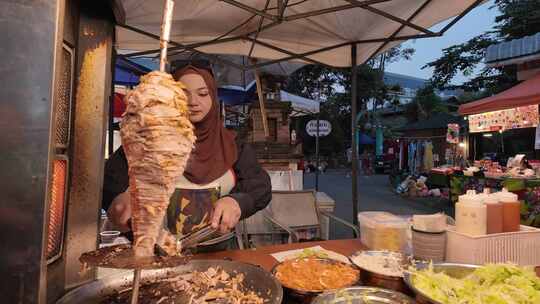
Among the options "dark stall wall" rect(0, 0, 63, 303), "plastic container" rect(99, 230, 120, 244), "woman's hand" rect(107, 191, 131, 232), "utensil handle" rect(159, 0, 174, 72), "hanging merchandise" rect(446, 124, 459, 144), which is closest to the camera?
"dark stall wall" rect(0, 0, 63, 303)

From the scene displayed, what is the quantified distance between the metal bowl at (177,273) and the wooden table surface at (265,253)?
0.45 meters

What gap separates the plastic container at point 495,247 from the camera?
67.1 inches

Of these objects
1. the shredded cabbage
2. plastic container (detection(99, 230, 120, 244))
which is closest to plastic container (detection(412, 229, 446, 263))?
the shredded cabbage

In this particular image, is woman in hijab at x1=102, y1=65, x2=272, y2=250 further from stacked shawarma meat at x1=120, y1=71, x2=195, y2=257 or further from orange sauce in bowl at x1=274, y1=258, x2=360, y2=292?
stacked shawarma meat at x1=120, y1=71, x2=195, y2=257

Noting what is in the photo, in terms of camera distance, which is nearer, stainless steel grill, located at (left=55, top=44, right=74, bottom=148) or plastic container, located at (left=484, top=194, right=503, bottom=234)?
stainless steel grill, located at (left=55, top=44, right=74, bottom=148)

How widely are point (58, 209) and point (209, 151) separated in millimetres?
1262

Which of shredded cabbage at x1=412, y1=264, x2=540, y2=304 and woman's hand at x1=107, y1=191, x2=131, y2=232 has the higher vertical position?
woman's hand at x1=107, y1=191, x2=131, y2=232

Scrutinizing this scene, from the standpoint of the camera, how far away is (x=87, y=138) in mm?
1182

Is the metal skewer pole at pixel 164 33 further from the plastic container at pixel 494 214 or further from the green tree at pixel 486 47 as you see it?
the green tree at pixel 486 47

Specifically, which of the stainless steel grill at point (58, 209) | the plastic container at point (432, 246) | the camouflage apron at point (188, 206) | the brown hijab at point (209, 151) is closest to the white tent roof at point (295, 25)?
the brown hijab at point (209, 151)

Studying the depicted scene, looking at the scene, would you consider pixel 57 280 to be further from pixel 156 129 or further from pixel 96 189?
pixel 156 129

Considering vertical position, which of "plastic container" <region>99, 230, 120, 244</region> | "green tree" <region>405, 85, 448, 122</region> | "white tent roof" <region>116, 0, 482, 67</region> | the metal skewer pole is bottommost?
"plastic container" <region>99, 230, 120, 244</region>

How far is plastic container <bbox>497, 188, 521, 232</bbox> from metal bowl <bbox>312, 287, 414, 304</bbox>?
1.08 meters

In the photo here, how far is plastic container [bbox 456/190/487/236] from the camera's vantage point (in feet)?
5.65
